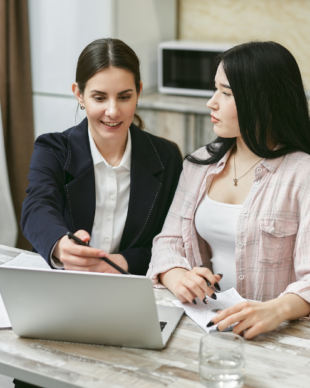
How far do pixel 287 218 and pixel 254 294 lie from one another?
0.24m

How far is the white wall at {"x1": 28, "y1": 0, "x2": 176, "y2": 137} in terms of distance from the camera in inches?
114

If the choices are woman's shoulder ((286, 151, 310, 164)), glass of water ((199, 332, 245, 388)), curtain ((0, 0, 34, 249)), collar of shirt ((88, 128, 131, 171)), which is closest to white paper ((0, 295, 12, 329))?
glass of water ((199, 332, 245, 388))

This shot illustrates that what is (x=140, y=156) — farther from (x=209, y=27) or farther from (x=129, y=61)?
(x=209, y=27)

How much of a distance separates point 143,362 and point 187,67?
236cm

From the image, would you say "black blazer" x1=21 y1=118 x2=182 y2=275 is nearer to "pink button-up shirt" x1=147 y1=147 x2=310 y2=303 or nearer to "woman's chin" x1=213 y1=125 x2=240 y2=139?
"pink button-up shirt" x1=147 y1=147 x2=310 y2=303

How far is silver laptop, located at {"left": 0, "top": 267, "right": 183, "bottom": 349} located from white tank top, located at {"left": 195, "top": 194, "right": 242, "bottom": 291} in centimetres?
45

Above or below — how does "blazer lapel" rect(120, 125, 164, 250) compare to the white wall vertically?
below

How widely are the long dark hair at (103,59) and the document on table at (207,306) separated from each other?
69cm

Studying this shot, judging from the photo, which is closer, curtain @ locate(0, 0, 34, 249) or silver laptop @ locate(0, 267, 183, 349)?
silver laptop @ locate(0, 267, 183, 349)

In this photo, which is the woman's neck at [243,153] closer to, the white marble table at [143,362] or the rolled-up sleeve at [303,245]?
the rolled-up sleeve at [303,245]

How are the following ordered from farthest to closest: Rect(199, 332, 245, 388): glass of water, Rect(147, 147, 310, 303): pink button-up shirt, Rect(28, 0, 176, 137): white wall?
Rect(28, 0, 176, 137): white wall < Rect(147, 147, 310, 303): pink button-up shirt < Rect(199, 332, 245, 388): glass of water

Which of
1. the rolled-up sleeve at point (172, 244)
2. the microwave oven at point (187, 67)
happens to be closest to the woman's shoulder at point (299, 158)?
the rolled-up sleeve at point (172, 244)

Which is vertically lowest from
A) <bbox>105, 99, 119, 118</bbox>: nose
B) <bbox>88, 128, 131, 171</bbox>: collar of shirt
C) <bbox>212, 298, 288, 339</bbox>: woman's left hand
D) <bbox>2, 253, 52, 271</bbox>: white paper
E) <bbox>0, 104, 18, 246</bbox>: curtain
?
<bbox>0, 104, 18, 246</bbox>: curtain

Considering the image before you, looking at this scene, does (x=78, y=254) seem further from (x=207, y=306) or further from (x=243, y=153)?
(x=243, y=153)
